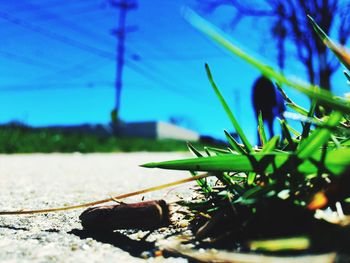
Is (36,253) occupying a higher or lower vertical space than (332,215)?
lower

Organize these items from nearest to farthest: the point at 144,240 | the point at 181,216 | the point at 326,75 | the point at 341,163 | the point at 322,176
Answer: the point at 341,163 → the point at 322,176 → the point at 144,240 → the point at 181,216 → the point at 326,75

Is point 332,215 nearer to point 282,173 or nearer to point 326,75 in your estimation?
point 282,173

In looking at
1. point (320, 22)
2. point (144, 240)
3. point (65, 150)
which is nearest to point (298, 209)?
point (144, 240)

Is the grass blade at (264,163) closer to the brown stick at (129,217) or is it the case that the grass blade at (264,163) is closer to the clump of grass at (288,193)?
the clump of grass at (288,193)

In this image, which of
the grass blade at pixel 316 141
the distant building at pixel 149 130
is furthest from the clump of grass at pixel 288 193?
the distant building at pixel 149 130

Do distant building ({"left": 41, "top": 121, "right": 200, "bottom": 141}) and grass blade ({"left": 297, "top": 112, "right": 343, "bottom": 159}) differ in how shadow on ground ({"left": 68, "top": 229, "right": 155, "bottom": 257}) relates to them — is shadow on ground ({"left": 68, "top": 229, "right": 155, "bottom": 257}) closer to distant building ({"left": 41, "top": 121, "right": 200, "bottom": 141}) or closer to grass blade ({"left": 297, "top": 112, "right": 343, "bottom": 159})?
grass blade ({"left": 297, "top": 112, "right": 343, "bottom": 159})

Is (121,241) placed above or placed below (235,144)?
below

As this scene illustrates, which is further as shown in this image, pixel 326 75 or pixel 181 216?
pixel 326 75

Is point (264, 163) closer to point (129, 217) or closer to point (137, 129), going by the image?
point (129, 217)

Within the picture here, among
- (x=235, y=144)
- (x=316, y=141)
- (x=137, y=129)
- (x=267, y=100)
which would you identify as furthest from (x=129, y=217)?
(x=137, y=129)
